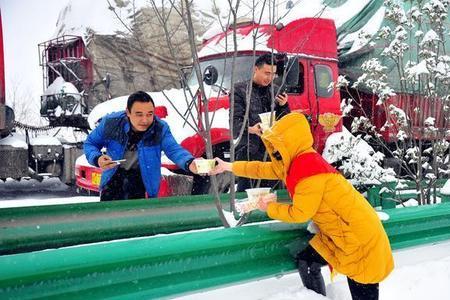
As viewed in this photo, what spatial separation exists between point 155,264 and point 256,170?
3.29 ft

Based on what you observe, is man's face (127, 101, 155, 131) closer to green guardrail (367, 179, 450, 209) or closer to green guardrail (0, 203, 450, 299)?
green guardrail (0, 203, 450, 299)

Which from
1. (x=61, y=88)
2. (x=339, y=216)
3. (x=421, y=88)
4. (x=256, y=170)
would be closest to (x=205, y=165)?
(x=256, y=170)

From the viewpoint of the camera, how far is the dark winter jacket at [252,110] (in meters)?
4.20

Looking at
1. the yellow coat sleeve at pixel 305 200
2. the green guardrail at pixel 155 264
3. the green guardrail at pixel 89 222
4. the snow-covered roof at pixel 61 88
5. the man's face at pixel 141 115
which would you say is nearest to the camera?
the green guardrail at pixel 155 264

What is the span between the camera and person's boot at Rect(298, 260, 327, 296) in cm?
265

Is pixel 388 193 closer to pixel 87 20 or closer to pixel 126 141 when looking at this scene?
pixel 126 141

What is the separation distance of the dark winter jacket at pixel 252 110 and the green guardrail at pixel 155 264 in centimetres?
166

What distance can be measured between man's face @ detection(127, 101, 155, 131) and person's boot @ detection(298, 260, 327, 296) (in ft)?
5.11

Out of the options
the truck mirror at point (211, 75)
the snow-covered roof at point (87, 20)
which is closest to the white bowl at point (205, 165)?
the truck mirror at point (211, 75)

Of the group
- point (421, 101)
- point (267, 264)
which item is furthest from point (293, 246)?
point (421, 101)

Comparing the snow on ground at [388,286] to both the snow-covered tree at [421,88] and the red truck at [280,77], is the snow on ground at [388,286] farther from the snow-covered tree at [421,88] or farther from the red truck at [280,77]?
the red truck at [280,77]

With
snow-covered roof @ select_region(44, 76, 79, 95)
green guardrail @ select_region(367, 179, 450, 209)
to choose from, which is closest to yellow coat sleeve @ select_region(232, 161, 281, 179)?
green guardrail @ select_region(367, 179, 450, 209)

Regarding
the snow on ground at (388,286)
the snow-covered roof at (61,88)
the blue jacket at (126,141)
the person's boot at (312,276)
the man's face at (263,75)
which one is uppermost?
the snow-covered roof at (61,88)

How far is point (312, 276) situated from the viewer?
267 centimetres
